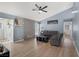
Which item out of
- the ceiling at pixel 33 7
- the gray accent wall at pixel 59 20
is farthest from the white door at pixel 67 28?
the ceiling at pixel 33 7

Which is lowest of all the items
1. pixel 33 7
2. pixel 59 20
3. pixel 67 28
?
pixel 67 28

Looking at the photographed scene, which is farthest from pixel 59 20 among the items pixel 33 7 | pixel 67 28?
pixel 33 7

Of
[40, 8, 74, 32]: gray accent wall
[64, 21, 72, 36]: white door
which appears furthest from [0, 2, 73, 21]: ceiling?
[64, 21, 72, 36]: white door

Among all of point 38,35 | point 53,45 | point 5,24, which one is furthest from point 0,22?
point 53,45

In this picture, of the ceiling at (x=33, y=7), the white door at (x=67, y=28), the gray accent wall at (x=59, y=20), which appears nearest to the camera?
the ceiling at (x=33, y=7)

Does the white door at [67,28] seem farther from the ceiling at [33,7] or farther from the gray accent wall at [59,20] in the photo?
the ceiling at [33,7]

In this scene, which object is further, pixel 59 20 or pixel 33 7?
pixel 59 20

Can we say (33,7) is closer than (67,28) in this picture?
Yes

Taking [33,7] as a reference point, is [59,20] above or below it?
below

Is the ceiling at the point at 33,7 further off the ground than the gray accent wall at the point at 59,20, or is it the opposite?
the ceiling at the point at 33,7

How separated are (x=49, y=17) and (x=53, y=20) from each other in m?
0.22

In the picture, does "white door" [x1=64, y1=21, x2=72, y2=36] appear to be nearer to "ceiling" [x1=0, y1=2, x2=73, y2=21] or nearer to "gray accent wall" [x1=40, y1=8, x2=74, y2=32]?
"gray accent wall" [x1=40, y1=8, x2=74, y2=32]

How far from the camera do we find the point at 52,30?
4020mm

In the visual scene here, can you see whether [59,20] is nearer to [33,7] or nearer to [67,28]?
[67,28]
